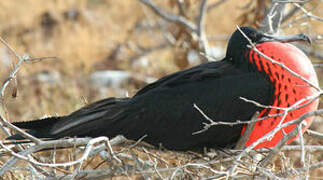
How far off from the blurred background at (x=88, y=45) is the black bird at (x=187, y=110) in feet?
10.3

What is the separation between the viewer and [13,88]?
2574mm

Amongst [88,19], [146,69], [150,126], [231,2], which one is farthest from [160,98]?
[88,19]

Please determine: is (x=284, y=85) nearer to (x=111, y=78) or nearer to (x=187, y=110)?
(x=187, y=110)

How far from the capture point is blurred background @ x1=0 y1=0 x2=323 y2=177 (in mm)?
6918

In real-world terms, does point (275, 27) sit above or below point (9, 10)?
below

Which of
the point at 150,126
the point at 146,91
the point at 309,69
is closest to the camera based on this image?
the point at 309,69

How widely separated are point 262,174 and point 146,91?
783 mm

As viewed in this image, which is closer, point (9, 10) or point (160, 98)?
point (160, 98)

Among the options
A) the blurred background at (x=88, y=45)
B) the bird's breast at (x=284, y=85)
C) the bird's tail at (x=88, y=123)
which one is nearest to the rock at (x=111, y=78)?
the blurred background at (x=88, y=45)

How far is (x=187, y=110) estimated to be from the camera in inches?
106

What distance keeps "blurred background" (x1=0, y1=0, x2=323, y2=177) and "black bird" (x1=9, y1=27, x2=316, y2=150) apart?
3138 mm

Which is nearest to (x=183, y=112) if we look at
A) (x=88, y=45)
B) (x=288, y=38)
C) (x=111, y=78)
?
(x=288, y=38)

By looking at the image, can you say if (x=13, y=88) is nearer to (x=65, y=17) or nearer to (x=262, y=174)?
(x=262, y=174)

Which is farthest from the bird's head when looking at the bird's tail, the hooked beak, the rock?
the rock
